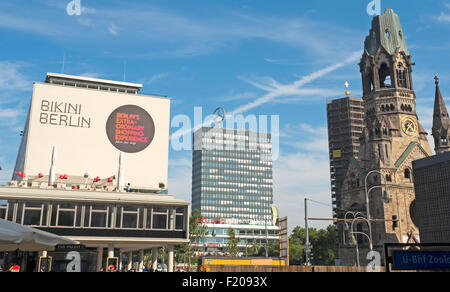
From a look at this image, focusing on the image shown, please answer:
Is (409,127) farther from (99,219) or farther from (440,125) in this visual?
(99,219)

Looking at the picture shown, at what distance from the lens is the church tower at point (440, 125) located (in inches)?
3688

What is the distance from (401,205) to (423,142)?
2040 cm

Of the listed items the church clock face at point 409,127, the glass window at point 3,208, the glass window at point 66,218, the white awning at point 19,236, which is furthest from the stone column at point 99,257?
the church clock face at point 409,127

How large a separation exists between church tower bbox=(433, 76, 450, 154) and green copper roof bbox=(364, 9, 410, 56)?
44.8ft

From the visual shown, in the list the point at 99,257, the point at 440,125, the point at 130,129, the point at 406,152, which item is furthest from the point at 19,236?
the point at 440,125

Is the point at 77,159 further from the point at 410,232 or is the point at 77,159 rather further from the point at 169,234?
the point at 410,232

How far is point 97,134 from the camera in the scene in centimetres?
7175

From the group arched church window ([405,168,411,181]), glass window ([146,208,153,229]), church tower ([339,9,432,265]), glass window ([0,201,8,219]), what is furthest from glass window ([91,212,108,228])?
arched church window ([405,168,411,181])

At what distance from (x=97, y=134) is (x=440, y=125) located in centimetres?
7543

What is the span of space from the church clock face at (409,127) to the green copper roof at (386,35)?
16388 millimetres

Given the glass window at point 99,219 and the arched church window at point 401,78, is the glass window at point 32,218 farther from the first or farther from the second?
the arched church window at point 401,78
